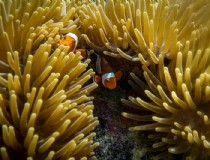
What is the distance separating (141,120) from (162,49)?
1.77 feet

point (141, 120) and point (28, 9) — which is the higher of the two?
point (28, 9)

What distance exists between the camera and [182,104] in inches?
68.6

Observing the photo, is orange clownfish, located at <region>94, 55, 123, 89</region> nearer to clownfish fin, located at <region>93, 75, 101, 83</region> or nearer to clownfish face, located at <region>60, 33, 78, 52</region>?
clownfish fin, located at <region>93, 75, 101, 83</region>

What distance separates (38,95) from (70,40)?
701 mm

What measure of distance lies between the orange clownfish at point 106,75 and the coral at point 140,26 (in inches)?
4.3

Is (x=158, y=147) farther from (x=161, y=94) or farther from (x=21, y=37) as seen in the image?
(x=21, y=37)

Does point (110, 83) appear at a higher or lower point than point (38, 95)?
lower

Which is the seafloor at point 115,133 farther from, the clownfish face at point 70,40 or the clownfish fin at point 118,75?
the clownfish face at point 70,40

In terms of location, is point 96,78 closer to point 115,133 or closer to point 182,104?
point 115,133

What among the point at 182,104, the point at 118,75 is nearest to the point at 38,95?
the point at 118,75

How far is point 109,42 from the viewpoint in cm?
215

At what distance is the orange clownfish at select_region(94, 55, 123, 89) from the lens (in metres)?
1.99

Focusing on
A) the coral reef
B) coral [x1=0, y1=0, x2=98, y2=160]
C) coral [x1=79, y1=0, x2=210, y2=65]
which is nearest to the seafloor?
the coral reef

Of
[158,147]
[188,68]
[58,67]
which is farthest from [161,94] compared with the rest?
[58,67]
